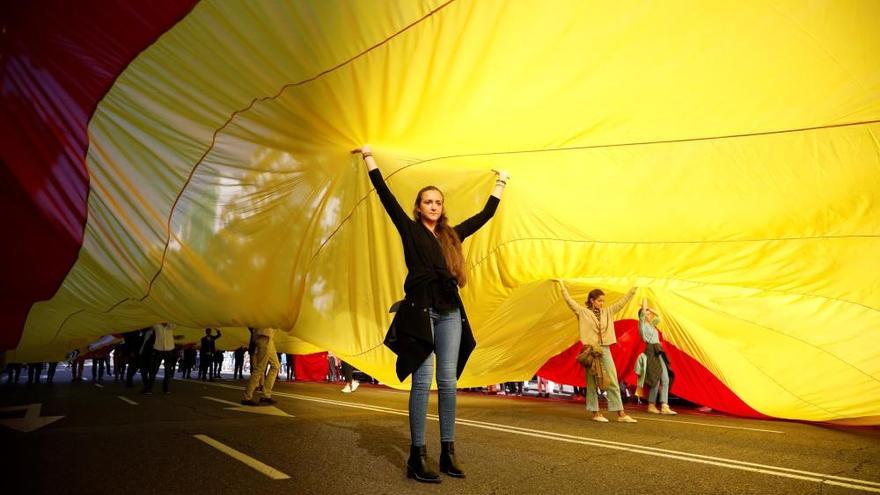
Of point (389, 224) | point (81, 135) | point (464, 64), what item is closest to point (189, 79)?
point (81, 135)

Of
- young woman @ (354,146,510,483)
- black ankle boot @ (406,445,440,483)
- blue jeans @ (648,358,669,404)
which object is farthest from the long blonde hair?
blue jeans @ (648,358,669,404)

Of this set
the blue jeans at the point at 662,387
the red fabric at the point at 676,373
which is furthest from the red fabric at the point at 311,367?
the blue jeans at the point at 662,387

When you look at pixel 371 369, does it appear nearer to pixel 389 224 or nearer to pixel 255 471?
pixel 389 224

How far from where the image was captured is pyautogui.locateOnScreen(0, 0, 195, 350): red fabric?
3.12 meters

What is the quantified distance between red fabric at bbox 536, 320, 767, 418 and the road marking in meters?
7.71

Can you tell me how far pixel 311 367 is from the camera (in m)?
21.5

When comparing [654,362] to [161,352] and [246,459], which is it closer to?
[246,459]

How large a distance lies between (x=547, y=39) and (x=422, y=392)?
226 centimetres

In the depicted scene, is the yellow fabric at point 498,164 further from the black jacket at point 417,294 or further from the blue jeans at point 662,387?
the blue jeans at point 662,387

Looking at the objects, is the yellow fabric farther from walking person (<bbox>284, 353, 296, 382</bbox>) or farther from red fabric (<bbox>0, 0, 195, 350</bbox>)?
walking person (<bbox>284, 353, 296, 382</bbox>)

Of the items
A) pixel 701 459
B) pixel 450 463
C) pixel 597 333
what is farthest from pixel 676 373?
pixel 450 463

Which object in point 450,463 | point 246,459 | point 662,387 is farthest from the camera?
point 662,387

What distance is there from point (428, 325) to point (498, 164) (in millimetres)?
2446

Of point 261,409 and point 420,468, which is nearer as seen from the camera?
point 420,468
